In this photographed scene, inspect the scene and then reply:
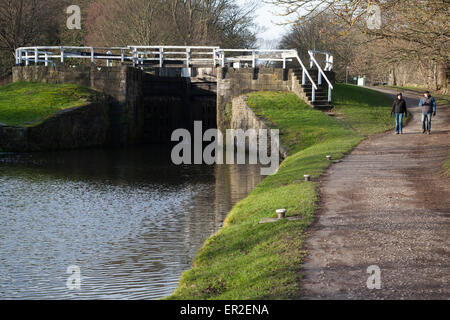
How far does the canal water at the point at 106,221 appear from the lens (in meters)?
9.41

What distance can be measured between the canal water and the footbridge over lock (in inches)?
340

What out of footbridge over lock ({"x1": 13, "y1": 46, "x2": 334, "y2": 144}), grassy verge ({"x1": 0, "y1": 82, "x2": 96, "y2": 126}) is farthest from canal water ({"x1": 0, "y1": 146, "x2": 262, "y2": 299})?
footbridge over lock ({"x1": 13, "y1": 46, "x2": 334, "y2": 144})

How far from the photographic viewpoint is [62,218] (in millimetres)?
13961

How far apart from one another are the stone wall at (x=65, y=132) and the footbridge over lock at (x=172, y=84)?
145 cm

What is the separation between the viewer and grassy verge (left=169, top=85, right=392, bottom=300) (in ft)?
24.7

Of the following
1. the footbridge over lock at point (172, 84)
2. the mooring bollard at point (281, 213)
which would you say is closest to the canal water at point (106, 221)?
the mooring bollard at point (281, 213)

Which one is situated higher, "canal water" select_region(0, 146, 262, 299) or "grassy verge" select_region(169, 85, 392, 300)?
"grassy verge" select_region(169, 85, 392, 300)

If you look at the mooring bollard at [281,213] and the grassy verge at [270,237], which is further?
the mooring bollard at [281,213]

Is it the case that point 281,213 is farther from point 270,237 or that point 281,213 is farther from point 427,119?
point 427,119

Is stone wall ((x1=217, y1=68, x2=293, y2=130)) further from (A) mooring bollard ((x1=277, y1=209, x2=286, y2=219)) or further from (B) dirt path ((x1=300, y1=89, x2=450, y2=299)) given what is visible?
(A) mooring bollard ((x1=277, y1=209, x2=286, y2=219))

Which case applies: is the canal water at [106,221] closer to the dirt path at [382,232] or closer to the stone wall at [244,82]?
the dirt path at [382,232]

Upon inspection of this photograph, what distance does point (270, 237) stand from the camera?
9766mm
